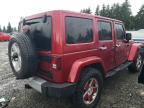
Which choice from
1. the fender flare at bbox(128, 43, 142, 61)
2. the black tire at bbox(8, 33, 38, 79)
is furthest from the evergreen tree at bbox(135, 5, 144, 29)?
the black tire at bbox(8, 33, 38, 79)

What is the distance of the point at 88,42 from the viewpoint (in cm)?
385

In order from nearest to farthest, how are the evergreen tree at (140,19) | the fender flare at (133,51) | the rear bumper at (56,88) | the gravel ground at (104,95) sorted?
the rear bumper at (56,88)
the gravel ground at (104,95)
the fender flare at (133,51)
the evergreen tree at (140,19)

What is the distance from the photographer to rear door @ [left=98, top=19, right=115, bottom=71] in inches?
170

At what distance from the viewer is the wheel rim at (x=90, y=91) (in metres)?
3.73

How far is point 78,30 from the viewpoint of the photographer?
142 inches

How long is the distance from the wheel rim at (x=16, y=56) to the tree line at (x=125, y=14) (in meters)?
43.2

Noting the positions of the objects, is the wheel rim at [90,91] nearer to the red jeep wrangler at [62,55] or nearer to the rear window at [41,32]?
the red jeep wrangler at [62,55]

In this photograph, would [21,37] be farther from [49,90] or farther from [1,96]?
[1,96]

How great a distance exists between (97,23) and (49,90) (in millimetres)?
1978

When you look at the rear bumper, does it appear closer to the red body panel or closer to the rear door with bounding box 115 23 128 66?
the red body panel

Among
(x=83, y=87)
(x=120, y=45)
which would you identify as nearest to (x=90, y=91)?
(x=83, y=87)

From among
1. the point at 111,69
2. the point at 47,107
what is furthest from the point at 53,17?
the point at 111,69

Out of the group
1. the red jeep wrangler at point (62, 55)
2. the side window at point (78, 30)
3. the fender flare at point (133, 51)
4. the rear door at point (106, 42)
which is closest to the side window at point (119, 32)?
the rear door at point (106, 42)

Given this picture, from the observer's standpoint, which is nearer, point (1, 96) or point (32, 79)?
point (32, 79)
